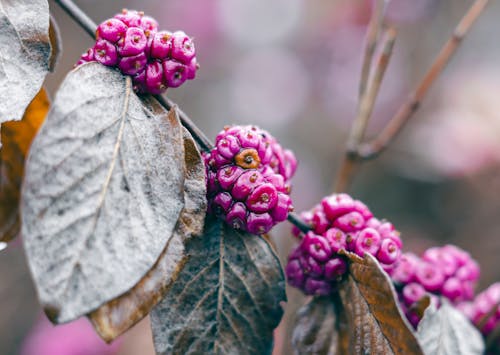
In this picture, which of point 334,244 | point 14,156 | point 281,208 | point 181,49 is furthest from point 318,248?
point 14,156

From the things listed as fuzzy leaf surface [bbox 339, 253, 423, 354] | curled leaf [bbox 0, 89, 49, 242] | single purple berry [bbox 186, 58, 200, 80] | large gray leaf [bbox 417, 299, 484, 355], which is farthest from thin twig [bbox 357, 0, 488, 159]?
curled leaf [bbox 0, 89, 49, 242]

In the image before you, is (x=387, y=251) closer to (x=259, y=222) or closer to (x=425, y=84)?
(x=259, y=222)

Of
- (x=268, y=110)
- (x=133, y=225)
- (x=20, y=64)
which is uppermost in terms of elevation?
(x=20, y=64)

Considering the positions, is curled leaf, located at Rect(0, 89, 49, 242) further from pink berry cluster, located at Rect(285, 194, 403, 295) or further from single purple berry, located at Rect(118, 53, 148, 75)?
pink berry cluster, located at Rect(285, 194, 403, 295)

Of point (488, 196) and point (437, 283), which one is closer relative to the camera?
point (437, 283)

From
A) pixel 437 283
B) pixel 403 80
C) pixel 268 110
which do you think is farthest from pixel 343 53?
pixel 437 283

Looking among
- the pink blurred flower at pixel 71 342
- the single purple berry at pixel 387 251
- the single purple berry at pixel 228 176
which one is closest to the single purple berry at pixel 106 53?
the single purple berry at pixel 228 176

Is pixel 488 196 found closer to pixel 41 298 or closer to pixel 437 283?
pixel 437 283
